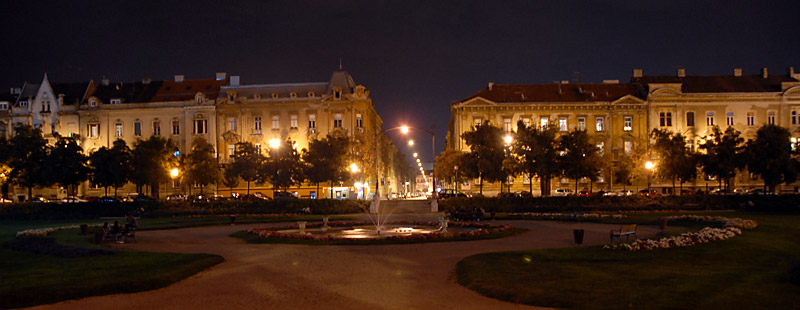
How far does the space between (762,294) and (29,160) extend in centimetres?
6895

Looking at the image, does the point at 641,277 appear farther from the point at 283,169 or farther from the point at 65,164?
the point at 65,164

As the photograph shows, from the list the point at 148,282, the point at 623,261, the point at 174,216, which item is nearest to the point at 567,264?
the point at 623,261

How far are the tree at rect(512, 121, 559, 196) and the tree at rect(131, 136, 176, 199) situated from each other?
130ft

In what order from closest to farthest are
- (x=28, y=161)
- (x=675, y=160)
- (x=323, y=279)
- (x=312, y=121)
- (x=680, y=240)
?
1. (x=323, y=279)
2. (x=680, y=240)
3. (x=28, y=161)
4. (x=675, y=160)
5. (x=312, y=121)

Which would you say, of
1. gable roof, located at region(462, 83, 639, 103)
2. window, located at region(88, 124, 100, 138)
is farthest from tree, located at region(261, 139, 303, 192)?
window, located at region(88, 124, 100, 138)

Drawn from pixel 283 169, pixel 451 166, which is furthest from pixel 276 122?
pixel 451 166

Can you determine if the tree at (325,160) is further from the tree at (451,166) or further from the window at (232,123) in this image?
the window at (232,123)

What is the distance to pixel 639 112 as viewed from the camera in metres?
86.4

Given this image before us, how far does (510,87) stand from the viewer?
299 ft

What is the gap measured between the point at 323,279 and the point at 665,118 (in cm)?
7838

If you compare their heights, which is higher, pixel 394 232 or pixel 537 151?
pixel 537 151

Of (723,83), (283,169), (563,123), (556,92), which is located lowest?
(283,169)

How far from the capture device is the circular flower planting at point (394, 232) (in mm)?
27453

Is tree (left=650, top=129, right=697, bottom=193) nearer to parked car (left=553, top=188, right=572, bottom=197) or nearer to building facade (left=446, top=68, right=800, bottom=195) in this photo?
parked car (left=553, top=188, right=572, bottom=197)
